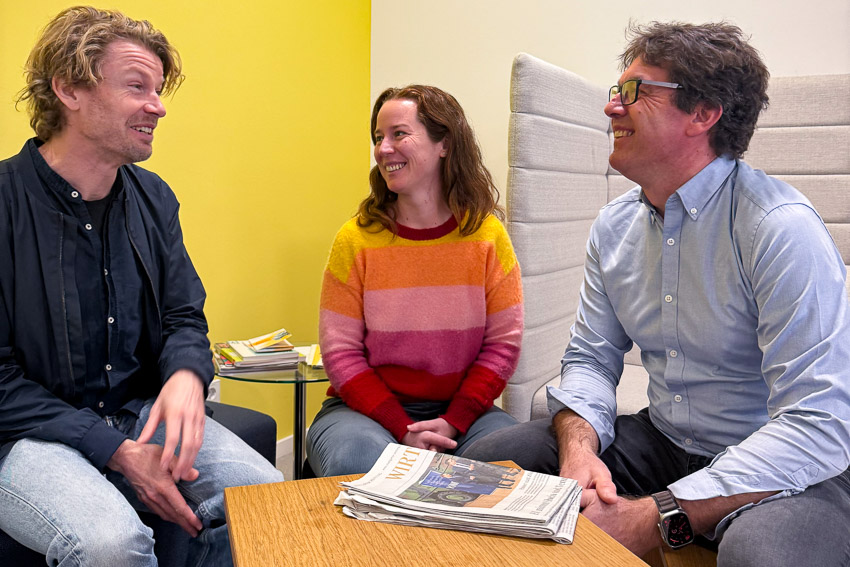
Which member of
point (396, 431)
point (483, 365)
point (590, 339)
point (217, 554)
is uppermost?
point (590, 339)

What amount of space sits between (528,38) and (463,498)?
2741mm

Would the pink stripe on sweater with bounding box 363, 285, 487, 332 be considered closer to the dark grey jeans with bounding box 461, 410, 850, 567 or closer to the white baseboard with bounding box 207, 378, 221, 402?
the dark grey jeans with bounding box 461, 410, 850, 567

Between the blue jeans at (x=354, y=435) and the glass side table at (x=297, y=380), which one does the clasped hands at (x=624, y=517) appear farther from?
the glass side table at (x=297, y=380)

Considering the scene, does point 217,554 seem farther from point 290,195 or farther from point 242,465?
point 290,195

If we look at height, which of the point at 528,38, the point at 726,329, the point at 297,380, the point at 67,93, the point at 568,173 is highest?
the point at 528,38

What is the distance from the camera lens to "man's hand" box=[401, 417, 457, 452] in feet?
6.31

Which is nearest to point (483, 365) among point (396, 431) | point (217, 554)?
point (396, 431)

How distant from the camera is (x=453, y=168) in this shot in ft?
7.04

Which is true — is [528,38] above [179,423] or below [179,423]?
above

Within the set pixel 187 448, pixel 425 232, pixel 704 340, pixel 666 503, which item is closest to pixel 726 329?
pixel 704 340

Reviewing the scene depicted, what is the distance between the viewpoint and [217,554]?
166cm

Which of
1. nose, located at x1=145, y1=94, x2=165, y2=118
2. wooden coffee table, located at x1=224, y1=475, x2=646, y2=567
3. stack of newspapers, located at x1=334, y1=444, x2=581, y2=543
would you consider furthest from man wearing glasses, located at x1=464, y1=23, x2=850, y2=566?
nose, located at x1=145, y1=94, x2=165, y2=118

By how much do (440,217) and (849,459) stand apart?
3.79 ft

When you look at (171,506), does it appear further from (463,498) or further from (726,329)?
(726,329)
